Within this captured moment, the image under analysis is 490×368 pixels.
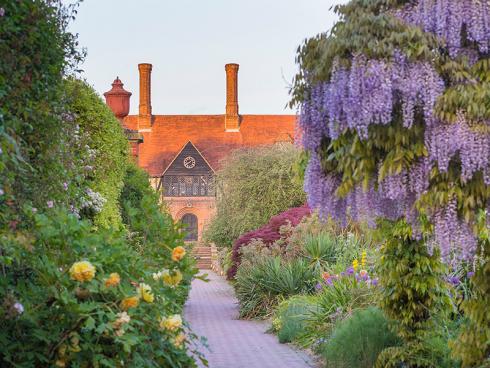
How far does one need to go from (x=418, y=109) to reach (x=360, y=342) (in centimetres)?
367

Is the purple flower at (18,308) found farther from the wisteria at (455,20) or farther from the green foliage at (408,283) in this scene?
the green foliage at (408,283)

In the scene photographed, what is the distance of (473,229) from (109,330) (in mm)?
2421

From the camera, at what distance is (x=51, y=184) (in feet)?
22.9

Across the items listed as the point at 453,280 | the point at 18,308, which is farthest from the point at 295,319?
the point at 18,308

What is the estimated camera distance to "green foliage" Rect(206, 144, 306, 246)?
2547cm

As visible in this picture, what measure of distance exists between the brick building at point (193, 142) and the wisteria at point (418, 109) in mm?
46538

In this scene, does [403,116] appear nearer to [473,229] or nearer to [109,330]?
[473,229]

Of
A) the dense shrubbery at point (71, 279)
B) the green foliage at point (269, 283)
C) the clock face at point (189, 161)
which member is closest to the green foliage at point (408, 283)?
the dense shrubbery at point (71, 279)

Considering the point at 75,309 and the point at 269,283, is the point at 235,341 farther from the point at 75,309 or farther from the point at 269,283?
the point at 75,309

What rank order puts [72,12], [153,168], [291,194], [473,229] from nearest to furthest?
1. [473,229]
2. [72,12]
3. [291,194]
4. [153,168]

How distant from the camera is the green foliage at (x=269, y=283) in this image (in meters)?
14.8

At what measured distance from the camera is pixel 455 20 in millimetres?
5039

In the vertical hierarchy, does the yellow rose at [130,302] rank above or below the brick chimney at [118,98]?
below

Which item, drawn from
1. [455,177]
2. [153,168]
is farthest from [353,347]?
[153,168]
